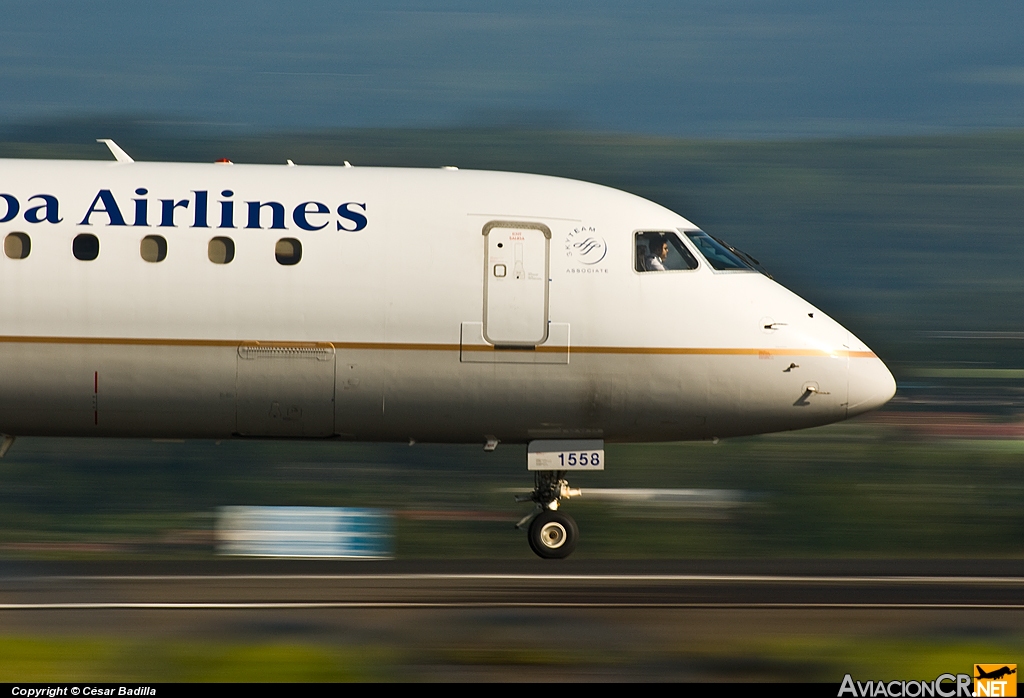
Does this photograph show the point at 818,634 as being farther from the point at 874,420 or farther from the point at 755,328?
the point at 874,420

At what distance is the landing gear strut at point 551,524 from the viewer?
15.6 m

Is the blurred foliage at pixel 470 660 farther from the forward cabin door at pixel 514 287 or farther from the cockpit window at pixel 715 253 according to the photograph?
the cockpit window at pixel 715 253

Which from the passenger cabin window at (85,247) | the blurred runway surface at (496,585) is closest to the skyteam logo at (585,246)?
the blurred runway surface at (496,585)

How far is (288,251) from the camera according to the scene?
1423cm

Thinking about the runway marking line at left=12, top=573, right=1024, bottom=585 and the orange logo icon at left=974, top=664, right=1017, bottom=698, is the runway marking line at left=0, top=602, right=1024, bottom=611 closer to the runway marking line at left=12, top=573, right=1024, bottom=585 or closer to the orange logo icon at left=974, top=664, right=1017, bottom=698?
the runway marking line at left=12, top=573, right=1024, bottom=585

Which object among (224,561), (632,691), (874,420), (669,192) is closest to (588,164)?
(669,192)

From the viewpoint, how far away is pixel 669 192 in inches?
3246

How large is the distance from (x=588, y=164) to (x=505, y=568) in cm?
7259

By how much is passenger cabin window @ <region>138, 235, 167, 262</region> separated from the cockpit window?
18.8ft

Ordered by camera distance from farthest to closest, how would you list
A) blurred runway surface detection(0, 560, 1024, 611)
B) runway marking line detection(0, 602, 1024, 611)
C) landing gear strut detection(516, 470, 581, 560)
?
landing gear strut detection(516, 470, 581, 560) < blurred runway surface detection(0, 560, 1024, 611) < runway marking line detection(0, 602, 1024, 611)

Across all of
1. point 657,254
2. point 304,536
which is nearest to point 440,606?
point 657,254

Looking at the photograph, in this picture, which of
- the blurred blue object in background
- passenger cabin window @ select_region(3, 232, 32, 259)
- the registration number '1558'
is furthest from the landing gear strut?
passenger cabin window @ select_region(3, 232, 32, 259)

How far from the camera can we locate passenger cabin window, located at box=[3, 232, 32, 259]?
13938 millimetres

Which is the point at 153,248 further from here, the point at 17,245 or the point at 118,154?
the point at 118,154
